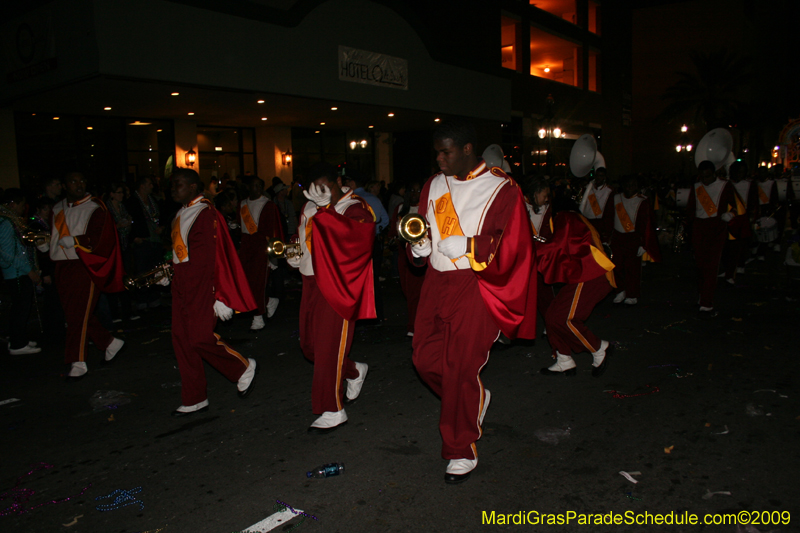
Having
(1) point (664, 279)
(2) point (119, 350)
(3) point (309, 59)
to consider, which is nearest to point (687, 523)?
(2) point (119, 350)

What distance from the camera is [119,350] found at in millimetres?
6418

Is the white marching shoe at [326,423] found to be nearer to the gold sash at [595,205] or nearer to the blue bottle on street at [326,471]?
the blue bottle on street at [326,471]

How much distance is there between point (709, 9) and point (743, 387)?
49.4 metres

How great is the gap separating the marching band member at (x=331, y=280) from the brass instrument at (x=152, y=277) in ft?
4.35

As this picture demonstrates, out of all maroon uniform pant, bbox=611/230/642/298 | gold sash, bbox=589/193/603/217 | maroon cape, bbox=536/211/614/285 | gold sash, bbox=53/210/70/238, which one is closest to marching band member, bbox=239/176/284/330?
gold sash, bbox=53/210/70/238

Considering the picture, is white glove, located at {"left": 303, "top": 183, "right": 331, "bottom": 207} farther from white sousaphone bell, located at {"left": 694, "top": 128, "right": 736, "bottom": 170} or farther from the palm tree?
the palm tree

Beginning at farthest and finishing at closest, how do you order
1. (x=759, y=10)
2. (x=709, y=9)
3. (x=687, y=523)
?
(x=759, y=10) → (x=709, y=9) → (x=687, y=523)

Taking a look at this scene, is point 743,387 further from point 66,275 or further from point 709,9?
point 709,9

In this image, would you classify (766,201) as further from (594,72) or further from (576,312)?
(594,72)

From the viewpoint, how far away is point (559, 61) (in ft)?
108

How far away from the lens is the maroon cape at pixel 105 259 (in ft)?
19.2

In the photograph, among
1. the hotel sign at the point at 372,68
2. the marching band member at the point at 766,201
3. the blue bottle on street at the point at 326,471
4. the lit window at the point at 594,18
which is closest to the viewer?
the blue bottle on street at the point at 326,471

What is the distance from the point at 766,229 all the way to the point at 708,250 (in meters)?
A: 5.16

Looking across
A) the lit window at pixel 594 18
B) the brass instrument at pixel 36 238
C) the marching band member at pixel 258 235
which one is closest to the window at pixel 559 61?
the lit window at pixel 594 18
